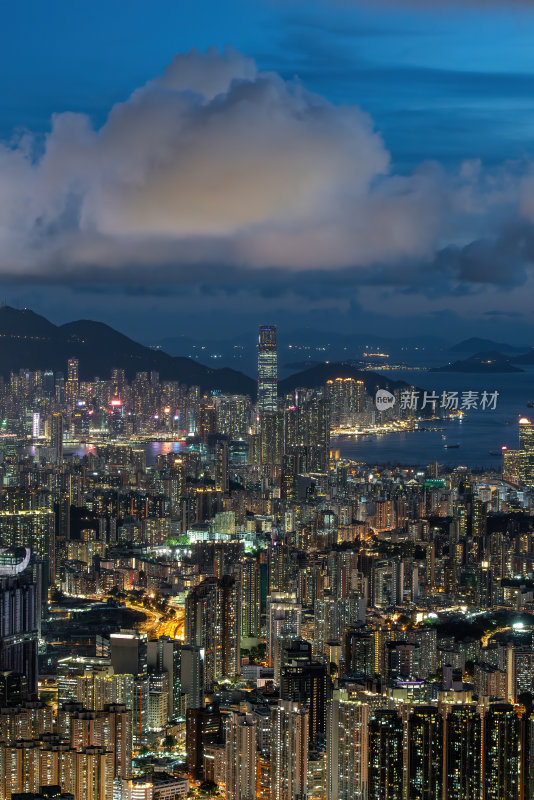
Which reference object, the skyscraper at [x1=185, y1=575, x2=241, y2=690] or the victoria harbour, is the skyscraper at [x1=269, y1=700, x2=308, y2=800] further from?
the victoria harbour

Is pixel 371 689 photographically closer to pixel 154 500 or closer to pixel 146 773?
pixel 146 773

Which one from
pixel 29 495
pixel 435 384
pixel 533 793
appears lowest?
pixel 533 793

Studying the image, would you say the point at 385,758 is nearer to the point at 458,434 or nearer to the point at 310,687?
the point at 310,687

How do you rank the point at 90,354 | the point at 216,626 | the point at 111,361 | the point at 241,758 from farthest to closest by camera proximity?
1. the point at 111,361
2. the point at 90,354
3. the point at 216,626
4. the point at 241,758

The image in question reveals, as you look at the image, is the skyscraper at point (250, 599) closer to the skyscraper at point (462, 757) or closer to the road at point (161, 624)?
the road at point (161, 624)

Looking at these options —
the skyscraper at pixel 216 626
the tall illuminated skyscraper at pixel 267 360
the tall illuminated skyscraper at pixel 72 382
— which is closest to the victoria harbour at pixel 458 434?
the tall illuminated skyscraper at pixel 267 360

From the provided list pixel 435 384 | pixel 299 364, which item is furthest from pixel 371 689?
pixel 299 364

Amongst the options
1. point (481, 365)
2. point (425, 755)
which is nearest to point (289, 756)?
point (425, 755)
